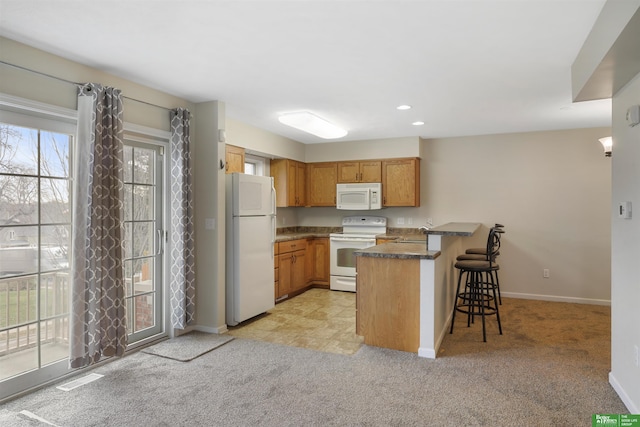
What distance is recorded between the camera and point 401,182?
5.95 metres

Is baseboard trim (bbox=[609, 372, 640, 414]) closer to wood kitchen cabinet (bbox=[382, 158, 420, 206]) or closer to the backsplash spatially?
wood kitchen cabinet (bbox=[382, 158, 420, 206])

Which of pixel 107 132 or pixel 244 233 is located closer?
pixel 107 132

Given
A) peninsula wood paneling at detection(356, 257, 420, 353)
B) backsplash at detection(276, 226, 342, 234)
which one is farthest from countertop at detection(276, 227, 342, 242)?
peninsula wood paneling at detection(356, 257, 420, 353)

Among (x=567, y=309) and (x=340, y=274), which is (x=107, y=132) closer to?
(x=340, y=274)

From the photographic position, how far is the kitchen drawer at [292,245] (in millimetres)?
5410

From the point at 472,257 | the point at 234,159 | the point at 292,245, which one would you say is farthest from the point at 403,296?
the point at 234,159

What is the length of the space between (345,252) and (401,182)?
4.62 feet

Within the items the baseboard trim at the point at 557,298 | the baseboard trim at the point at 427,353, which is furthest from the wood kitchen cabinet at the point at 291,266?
the baseboard trim at the point at 557,298

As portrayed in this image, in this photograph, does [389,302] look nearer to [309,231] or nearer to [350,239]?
[350,239]

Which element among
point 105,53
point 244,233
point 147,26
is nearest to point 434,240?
point 244,233

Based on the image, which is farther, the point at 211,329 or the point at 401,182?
the point at 401,182

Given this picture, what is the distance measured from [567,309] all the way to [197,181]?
16.0 ft

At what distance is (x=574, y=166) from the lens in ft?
17.3

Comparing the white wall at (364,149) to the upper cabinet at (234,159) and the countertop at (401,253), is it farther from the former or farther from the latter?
the countertop at (401,253)
